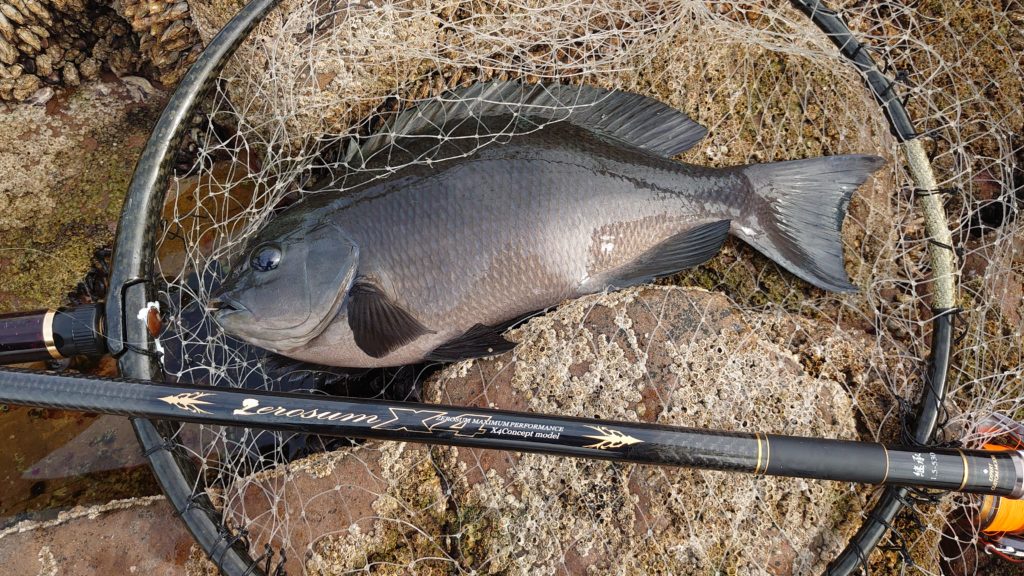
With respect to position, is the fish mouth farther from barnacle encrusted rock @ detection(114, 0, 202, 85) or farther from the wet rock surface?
barnacle encrusted rock @ detection(114, 0, 202, 85)

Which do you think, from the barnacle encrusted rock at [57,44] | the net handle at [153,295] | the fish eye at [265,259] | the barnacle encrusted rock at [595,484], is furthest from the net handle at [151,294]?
the barnacle encrusted rock at [57,44]

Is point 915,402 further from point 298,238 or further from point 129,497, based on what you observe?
point 129,497

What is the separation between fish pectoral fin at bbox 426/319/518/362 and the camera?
2006mm

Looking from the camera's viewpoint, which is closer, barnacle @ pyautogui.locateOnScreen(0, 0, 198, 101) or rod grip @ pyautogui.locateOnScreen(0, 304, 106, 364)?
rod grip @ pyautogui.locateOnScreen(0, 304, 106, 364)

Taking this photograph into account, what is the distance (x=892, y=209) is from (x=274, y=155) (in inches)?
99.6

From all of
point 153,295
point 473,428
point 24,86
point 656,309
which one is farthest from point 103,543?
point 656,309

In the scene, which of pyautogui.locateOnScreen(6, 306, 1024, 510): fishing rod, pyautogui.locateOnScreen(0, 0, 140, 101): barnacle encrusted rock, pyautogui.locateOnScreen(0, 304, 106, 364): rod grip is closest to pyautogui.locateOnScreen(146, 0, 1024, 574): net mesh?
pyautogui.locateOnScreen(6, 306, 1024, 510): fishing rod

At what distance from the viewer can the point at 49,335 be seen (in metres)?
1.76

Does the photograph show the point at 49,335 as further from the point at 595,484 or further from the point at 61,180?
the point at 595,484

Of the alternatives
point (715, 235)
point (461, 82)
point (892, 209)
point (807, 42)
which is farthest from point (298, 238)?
point (892, 209)

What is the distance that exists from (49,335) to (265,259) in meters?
0.67

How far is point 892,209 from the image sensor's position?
2303 mm

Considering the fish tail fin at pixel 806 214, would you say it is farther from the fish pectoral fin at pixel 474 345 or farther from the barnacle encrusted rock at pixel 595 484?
the fish pectoral fin at pixel 474 345

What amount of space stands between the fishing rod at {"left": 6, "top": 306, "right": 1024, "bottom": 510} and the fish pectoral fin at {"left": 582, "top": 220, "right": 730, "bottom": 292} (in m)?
0.62
